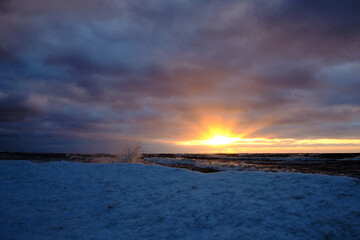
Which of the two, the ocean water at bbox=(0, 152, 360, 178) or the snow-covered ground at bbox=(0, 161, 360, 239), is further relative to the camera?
the ocean water at bbox=(0, 152, 360, 178)

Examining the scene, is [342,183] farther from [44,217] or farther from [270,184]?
[44,217]

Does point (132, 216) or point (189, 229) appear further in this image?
point (132, 216)

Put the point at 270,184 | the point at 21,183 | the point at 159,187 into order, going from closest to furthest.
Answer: the point at 270,184 < the point at 159,187 < the point at 21,183

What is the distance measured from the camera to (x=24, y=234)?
680cm

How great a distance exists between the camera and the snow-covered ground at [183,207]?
6.30 metres

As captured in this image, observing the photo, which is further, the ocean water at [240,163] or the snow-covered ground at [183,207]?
the ocean water at [240,163]

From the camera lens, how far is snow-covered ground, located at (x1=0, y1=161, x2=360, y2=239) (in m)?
6.30

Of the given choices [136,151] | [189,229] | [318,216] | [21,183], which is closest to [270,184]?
[318,216]

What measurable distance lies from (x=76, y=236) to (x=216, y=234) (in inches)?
173

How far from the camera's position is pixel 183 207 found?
7930 millimetres

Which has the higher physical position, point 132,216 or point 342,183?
point 342,183

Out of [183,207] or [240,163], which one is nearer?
[183,207]

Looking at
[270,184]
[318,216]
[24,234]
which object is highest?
[270,184]

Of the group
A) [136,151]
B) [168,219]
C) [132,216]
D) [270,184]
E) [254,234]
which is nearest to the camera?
[254,234]
